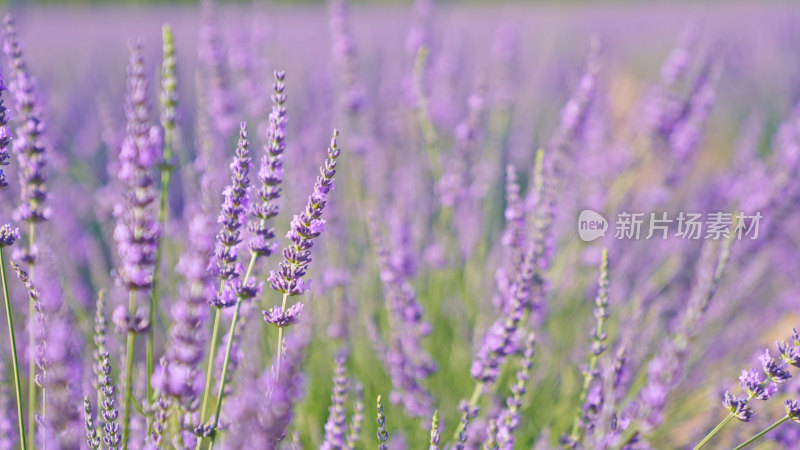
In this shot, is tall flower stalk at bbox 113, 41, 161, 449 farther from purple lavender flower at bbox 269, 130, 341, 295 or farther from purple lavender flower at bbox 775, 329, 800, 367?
purple lavender flower at bbox 775, 329, 800, 367

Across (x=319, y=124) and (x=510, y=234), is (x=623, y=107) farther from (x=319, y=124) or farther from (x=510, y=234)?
(x=510, y=234)

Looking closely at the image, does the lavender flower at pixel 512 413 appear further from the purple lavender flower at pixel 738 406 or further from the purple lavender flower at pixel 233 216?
the purple lavender flower at pixel 233 216

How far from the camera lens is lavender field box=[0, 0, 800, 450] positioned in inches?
44.6

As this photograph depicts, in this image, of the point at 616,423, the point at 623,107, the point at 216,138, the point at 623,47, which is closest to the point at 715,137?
the point at 623,107

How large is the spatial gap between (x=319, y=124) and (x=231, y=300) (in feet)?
8.41

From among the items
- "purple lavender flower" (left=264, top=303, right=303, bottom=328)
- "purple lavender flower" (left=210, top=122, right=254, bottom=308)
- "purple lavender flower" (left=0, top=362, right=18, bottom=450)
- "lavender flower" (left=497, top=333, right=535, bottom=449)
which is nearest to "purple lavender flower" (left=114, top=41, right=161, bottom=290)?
"purple lavender flower" (left=210, top=122, right=254, bottom=308)

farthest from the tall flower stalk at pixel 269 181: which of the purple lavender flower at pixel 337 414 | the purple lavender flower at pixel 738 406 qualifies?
the purple lavender flower at pixel 738 406

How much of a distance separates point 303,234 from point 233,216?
13cm

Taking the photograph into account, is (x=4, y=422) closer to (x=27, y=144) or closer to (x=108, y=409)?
(x=108, y=409)

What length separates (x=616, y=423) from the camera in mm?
1511

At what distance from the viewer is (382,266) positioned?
74.6 inches

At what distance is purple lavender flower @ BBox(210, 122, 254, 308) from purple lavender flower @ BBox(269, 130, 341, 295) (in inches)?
3.0

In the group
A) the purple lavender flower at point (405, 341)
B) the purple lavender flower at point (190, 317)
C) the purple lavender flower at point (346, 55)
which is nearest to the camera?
the purple lavender flower at point (190, 317)

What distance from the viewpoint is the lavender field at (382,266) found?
1.13 m
